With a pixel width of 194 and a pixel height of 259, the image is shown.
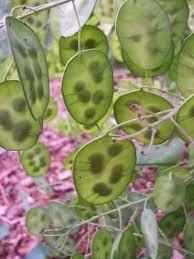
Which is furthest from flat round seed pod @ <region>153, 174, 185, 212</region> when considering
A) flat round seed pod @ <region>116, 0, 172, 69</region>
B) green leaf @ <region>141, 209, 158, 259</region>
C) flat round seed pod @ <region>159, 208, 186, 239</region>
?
flat round seed pod @ <region>159, 208, 186, 239</region>

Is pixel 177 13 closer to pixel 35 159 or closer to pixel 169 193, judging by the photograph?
pixel 169 193

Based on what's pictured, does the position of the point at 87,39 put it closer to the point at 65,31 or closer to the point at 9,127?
the point at 65,31

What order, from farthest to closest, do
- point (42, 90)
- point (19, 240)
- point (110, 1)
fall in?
point (19, 240)
point (110, 1)
point (42, 90)

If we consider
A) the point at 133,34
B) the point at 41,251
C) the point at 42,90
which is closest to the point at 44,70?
the point at 42,90

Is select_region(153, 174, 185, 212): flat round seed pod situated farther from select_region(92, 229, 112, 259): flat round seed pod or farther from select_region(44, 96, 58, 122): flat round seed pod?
select_region(44, 96, 58, 122): flat round seed pod

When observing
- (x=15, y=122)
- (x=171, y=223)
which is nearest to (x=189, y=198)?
(x=171, y=223)

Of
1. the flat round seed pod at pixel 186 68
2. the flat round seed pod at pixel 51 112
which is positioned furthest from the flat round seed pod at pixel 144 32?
the flat round seed pod at pixel 51 112
